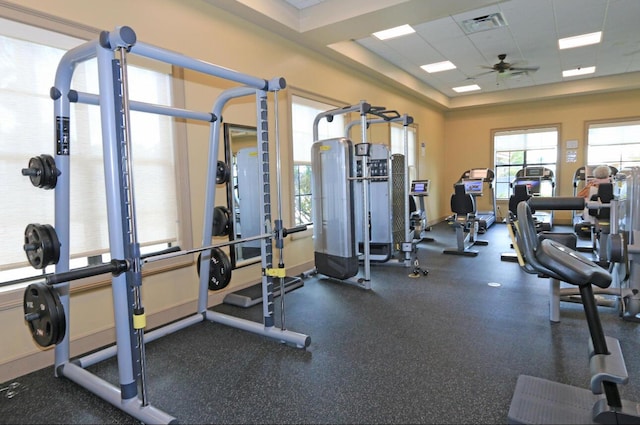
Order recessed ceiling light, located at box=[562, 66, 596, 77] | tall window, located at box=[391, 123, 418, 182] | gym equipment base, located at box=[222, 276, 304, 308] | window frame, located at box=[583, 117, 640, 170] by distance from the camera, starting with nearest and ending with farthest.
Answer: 1. gym equipment base, located at box=[222, 276, 304, 308]
2. recessed ceiling light, located at box=[562, 66, 596, 77]
3. tall window, located at box=[391, 123, 418, 182]
4. window frame, located at box=[583, 117, 640, 170]

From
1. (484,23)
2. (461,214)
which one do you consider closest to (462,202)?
(461,214)

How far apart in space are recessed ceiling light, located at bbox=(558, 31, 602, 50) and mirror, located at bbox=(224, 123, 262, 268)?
5.54m

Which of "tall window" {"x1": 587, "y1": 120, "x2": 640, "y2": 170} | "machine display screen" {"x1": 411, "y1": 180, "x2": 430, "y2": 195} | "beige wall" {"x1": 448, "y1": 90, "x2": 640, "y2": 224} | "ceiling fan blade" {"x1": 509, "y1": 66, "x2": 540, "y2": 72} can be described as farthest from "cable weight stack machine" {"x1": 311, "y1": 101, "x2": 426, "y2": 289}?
"tall window" {"x1": 587, "y1": 120, "x2": 640, "y2": 170}

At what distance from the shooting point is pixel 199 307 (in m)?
3.39

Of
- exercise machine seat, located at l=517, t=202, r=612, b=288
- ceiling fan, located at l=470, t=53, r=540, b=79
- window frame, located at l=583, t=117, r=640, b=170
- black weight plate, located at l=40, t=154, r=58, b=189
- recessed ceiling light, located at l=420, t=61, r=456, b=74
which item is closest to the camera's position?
exercise machine seat, located at l=517, t=202, r=612, b=288

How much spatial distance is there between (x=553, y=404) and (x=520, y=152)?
378 inches

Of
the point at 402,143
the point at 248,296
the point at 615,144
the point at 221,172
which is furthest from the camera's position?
the point at 615,144

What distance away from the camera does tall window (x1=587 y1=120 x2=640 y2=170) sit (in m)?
8.87

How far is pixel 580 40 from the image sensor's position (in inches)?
241

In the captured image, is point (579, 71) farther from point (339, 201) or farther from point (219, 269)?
point (219, 269)

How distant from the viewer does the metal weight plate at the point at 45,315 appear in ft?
6.42

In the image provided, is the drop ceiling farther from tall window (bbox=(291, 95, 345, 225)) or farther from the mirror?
the mirror

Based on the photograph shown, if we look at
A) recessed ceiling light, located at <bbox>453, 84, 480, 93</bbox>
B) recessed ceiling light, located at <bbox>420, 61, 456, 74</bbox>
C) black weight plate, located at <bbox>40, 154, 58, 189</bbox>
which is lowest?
black weight plate, located at <bbox>40, 154, 58, 189</bbox>

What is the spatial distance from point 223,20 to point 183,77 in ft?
2.98
